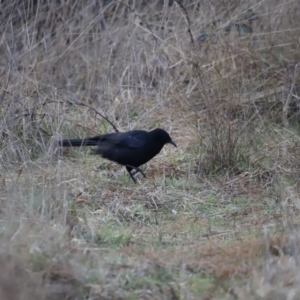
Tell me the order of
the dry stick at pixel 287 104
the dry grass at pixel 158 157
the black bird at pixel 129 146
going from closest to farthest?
1. the dry grass at pixel 158 157
2. the black bird at pixel 129 146
3. the dry stick at pixel 287 104

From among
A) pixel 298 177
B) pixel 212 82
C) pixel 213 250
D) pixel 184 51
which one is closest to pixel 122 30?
pixel 184 51

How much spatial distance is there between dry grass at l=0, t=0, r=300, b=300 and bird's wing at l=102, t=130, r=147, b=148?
320 millimetres

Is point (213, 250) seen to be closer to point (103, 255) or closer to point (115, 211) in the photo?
point (103, 255)

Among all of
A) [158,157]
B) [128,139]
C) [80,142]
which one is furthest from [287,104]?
[80,142]

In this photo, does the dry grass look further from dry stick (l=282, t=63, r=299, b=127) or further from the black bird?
the black bird

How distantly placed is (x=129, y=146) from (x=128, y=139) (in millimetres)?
100

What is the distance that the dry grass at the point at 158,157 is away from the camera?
440cm

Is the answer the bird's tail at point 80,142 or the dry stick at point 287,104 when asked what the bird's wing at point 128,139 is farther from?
the dry stick at point 287,104

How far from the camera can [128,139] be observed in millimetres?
7316

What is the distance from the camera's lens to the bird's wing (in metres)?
7.25

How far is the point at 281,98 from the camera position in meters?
8.82

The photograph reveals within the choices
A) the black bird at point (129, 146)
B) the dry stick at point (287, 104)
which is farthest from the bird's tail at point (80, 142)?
the dry stick at point (287, 104)

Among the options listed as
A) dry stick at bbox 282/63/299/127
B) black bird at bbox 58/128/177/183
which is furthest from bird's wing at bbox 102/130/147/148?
dry stick at bbox 282/63/299/127

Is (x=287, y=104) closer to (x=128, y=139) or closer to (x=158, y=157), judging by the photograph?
(x=158, y=157)
